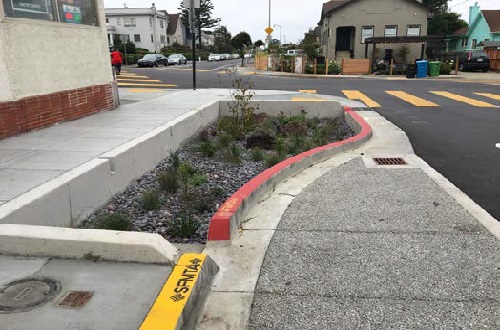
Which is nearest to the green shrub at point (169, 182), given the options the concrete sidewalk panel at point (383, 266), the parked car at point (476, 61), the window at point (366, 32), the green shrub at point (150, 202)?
the green shrub at point (150, 202)

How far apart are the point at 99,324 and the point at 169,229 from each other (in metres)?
2.07

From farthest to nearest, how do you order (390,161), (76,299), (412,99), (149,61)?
1. (149,61)
2. (412,99)
3. (390,161)
4. (76,299)

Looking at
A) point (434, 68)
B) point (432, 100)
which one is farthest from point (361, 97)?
point (434, 68)

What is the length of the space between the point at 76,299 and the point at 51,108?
17.9 ft

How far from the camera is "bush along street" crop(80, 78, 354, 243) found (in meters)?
4.81

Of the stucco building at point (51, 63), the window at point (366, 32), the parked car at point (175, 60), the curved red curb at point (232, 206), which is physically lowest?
the curved red curb at point (232, 206)

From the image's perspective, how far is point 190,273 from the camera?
3160 mm

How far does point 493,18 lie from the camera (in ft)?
147

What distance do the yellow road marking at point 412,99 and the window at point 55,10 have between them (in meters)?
10.0

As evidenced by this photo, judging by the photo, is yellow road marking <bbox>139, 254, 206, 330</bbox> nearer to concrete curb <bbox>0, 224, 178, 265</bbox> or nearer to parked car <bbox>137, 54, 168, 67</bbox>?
concrete curb <bbox>0, 224, 178, 265</bbox>

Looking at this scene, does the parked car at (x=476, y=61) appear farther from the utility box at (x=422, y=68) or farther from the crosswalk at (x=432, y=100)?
the crosswalk at (x=432, y=100)

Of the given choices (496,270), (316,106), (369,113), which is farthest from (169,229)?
(369,113)

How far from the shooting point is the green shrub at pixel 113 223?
4449mm

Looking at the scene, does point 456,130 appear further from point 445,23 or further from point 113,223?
point 445,23
